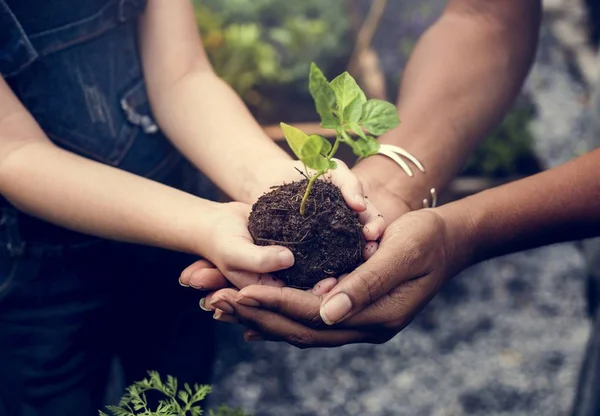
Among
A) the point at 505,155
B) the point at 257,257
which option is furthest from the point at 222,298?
the point at 505,155

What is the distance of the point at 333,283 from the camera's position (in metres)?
1.55

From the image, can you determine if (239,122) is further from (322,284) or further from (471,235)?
(471,235)

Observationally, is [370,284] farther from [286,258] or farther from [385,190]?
[385,190]

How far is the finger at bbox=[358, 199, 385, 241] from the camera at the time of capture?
5.31ft

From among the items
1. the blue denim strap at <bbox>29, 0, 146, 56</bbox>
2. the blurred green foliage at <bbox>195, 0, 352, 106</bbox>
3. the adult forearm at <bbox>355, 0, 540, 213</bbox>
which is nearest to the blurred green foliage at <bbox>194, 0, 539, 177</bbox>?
the blurred green foliage at <bbox>195, 0, 352, 106</bbox>

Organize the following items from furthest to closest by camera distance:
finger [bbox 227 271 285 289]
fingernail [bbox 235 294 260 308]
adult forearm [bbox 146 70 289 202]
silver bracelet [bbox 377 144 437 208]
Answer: silver bracelet [bbox 377 144 437 208]
adult forearm [bbox 146 70 289 202]
finger [bbox 227 271 285 289]
fingernail [bbox 235 294 260 308]

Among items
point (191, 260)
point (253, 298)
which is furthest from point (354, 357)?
point (253, 298)

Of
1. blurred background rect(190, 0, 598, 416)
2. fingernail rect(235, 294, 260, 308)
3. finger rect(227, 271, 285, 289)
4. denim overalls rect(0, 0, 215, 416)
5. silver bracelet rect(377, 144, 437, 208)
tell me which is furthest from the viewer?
blurred background rect(190, 0, 598, 416)

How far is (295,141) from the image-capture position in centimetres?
140

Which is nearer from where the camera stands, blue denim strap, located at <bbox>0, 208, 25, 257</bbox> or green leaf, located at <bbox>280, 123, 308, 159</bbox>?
green leaf, located at <bbox>280, 123, 308, 159</bbox>

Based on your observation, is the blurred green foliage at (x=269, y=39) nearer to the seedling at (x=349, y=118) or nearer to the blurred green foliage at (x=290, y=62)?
the blurred green foliage at (x=290, y=62)

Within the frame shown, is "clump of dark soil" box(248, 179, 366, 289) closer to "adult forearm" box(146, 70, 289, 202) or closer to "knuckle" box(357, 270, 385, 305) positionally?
"knuckle" box(357, 270, 385, 305)

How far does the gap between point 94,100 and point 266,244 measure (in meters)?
0.63

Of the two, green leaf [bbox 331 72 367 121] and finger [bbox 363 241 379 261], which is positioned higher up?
green leaf [bbox 331 72 367 121]
